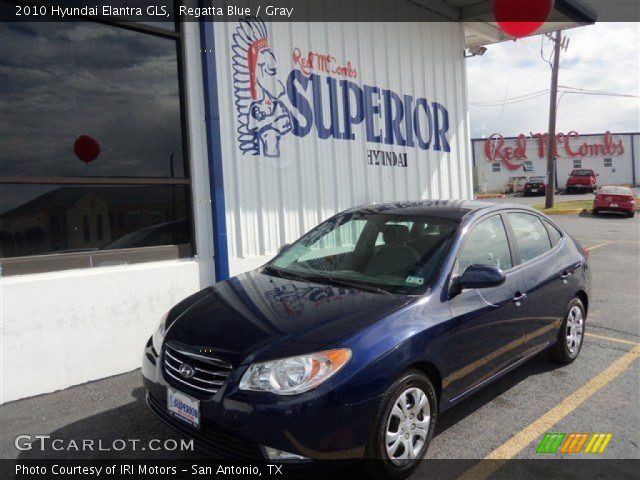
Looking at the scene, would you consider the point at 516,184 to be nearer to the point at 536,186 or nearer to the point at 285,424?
the point at 536,186

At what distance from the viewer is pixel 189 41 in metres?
5.49

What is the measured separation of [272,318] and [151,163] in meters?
2.91

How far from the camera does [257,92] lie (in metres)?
6.14

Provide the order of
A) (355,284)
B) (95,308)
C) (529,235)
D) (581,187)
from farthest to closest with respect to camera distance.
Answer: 1. (581,187)
2. (95,308)
3. (529,235)
4. (355,284)

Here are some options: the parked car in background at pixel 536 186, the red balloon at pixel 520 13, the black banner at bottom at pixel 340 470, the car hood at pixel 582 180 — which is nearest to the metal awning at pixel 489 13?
the red balloon at pixel 520 13

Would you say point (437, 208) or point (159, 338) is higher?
point (437, 208)

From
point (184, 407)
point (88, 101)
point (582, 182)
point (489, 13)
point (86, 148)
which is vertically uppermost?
point (489, 13)

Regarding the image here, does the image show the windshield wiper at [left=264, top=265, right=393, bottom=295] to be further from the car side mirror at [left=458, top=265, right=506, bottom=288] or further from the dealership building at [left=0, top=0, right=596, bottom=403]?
the dealership building at [left=0, top=0, right=596, bottom=403]

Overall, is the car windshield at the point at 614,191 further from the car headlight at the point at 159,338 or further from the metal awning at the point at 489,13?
the car headlight at the point at 159,338

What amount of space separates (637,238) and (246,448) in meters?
16.0

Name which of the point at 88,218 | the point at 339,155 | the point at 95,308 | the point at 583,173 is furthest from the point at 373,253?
the point at 583,173

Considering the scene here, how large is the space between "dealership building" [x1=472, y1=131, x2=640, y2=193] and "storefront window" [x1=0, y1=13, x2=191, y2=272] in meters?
40.7

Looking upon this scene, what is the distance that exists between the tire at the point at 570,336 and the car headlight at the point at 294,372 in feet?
9.28

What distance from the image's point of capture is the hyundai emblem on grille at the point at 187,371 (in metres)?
2.87
